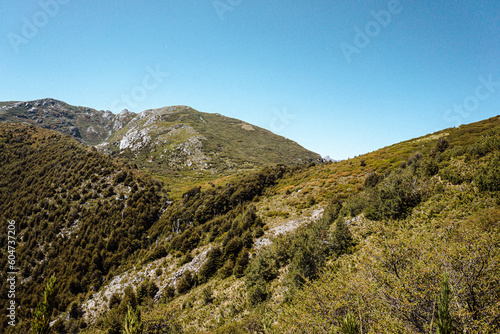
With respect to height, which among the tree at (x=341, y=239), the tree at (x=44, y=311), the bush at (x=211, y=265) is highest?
the tree at (x=44, y=311)

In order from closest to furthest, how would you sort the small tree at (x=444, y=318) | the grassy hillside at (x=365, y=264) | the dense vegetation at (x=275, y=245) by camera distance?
the small tree at (x=444, y=318) < the grassy hillside at (x=365, y=264) < the dense vegetation at (x=275, y=245)

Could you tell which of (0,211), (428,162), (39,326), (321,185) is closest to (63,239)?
(0,211)

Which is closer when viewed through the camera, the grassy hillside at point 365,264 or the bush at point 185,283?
the grassy hillside at point 365,264

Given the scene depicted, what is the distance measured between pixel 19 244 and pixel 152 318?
55594 millimetres

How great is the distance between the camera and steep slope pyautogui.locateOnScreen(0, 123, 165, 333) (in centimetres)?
3906

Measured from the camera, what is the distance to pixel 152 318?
1565 centimetres

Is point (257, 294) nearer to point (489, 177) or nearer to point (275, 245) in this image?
point (275, 245)

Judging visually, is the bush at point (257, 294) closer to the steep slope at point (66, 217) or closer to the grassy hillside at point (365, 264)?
the grassy hillside at point (365, 264)

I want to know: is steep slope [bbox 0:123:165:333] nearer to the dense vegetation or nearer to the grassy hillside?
the dense vegetation

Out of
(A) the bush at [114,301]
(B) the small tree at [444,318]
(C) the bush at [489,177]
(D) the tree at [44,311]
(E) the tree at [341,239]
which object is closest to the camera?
(B) the small tree at [444,318]

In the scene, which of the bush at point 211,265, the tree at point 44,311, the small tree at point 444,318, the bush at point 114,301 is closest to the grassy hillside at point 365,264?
the small tree at point 444,318

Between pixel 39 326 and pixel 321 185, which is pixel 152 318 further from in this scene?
pixel 321 185

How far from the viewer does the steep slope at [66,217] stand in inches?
1538

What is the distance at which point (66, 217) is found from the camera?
163 ft
